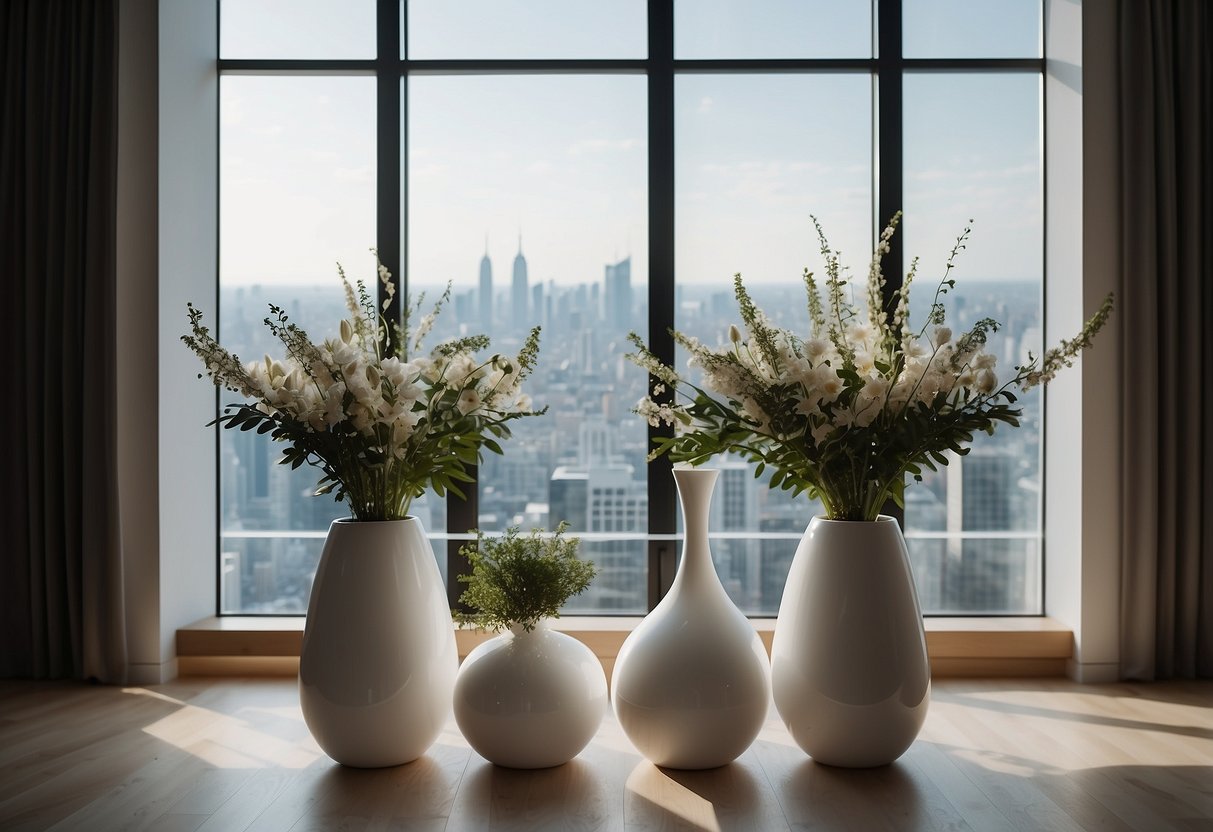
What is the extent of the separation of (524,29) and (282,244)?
3.87ft

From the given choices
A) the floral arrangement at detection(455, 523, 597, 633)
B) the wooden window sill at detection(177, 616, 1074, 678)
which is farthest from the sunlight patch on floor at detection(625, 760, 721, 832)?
the wooden window sill at detection(177, 616, 1074, 678)

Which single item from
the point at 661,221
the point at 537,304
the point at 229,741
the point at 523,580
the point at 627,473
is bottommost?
the point at 229,741

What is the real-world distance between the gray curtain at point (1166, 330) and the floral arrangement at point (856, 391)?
1.09 metres

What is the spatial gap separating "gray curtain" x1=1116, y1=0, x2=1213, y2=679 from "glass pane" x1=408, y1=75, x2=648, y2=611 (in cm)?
162

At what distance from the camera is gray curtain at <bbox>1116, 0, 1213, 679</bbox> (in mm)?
3287

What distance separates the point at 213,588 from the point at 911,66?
3.15 metres

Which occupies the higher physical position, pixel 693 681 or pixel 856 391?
pixel 856 391

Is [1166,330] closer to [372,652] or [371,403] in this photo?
[371,403]

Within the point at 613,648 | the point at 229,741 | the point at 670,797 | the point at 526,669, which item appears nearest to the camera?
the point at 670,797

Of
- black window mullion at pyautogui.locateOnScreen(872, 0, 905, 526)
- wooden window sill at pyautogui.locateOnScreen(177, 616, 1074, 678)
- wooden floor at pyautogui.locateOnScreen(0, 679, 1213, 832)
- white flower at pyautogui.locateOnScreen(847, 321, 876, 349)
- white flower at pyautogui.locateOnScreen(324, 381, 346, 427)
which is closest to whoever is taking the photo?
wooden floor at pyautogui.locateOnScreen(0, 679, 1213, 832)

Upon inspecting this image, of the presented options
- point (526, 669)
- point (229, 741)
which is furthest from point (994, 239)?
point (229, 741)

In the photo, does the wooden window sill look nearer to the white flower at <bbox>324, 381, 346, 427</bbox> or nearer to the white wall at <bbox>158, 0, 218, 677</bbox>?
the white wall at <bbox>158, 0, 218, 677</bbox>

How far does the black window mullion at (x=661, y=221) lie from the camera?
3643 millimetres

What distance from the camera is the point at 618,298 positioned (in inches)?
145
